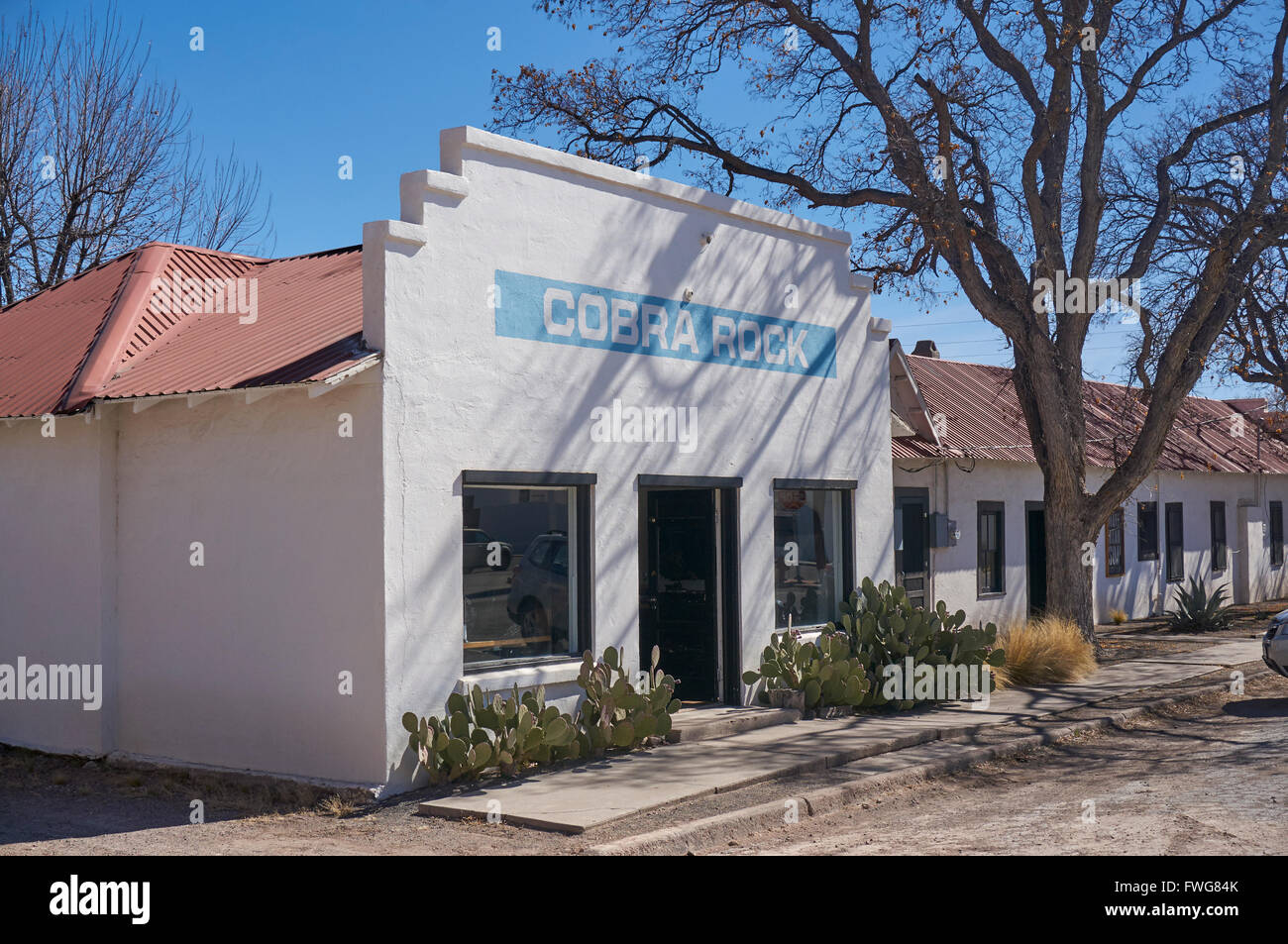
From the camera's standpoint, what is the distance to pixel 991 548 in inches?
806

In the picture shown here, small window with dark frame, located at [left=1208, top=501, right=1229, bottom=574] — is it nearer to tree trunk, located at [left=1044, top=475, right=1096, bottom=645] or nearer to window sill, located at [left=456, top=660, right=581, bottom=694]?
tree trunk, located at [left=1044, top=475, right=1096, bottom=645]

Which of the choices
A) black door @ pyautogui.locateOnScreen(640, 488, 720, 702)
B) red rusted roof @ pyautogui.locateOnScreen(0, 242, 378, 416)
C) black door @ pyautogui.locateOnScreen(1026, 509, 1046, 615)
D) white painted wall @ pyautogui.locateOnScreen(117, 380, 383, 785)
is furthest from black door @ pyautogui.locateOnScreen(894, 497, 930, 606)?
white painted wall @ pyautogui.locateOnScreen(117, 380, 383, 785)

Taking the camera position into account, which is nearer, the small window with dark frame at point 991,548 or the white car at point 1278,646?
the white car at point 1278,646

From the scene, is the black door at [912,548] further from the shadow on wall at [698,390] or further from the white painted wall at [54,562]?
the white painted wall at [54,562]

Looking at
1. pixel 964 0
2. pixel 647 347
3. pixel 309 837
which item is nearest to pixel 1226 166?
pixel 964 0

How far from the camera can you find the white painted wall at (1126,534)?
1927 centimetres

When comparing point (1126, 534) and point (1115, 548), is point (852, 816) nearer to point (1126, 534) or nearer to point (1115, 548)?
point (1115, 548)

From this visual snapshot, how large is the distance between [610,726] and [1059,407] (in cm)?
952

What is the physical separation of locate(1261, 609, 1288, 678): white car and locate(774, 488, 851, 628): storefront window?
4.91 m

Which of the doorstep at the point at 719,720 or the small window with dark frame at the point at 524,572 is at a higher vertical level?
the small window with dark frame at the point at 524,572

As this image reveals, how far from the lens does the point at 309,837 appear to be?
25.7ft

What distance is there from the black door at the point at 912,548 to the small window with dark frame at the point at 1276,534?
51.4ft

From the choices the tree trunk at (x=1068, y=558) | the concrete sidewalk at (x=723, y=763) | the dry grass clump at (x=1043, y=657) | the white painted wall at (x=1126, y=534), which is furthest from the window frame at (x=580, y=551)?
the tree trunk at (x=1068, y=558)
